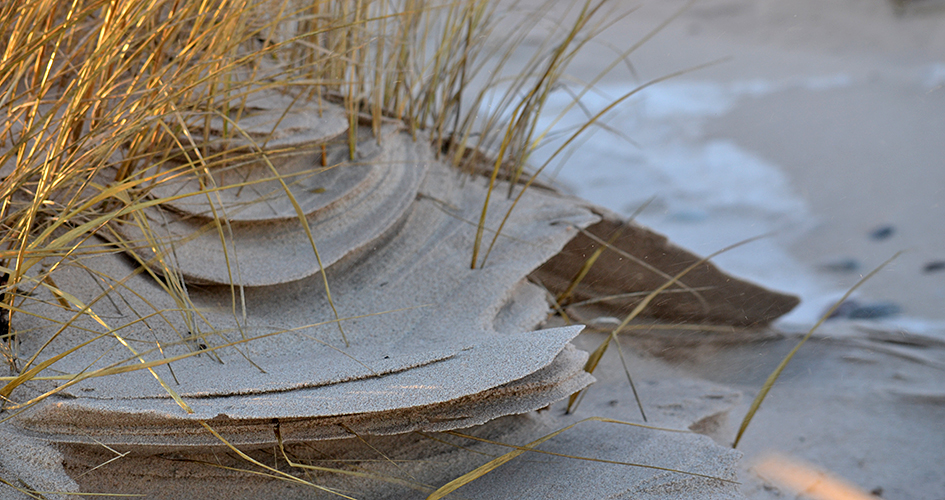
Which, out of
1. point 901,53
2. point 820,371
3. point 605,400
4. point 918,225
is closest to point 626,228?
point 605,400

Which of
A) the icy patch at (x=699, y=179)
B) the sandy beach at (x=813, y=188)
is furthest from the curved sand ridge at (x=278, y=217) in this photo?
the icy patch at (x=699, y=179)

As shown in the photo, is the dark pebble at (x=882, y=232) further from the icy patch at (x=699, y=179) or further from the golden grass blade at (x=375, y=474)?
the golden grass blade at (x=375, y=474)

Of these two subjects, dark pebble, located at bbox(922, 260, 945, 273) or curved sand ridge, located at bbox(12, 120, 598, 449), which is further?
dark pebble, located at bbox(922, 260, 945, 273)

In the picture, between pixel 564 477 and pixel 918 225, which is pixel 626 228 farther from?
pixel 918 225

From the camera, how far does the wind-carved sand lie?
78cm

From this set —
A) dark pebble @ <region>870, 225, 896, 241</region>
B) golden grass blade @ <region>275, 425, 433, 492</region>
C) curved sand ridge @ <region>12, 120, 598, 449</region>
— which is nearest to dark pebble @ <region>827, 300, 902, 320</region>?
dark pebble @ <region>870, 225, 896, 241</region>

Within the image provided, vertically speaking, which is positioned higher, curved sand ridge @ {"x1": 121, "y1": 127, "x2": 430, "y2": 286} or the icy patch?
curved sand ridge @ {"x1": 121, "y1": 127, "x2": 430, "y2": 286}

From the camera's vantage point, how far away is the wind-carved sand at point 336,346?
0.78 m

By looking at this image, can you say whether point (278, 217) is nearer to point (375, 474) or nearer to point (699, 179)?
point (375, 474)

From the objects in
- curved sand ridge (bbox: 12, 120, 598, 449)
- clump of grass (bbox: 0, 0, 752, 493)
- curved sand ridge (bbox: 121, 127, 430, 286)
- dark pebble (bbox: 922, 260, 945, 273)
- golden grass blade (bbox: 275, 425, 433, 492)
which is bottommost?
dark pebble (bbox: 922, 260, 945, 273)

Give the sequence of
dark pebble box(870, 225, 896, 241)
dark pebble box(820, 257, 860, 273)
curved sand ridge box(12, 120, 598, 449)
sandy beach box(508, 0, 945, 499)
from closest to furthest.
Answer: curved sand ridge box(12, 120, 598, 449) → sandy beach box(508, 0, 945, 499) → dark pebble box(820, 257, 860, 273) → dark pebble box(870, 225, 896, 241)

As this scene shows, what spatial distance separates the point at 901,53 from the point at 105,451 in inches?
181

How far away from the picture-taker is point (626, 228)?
1439 mm

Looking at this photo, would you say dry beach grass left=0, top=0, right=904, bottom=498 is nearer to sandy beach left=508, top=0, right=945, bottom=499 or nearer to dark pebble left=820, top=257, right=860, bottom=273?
sandy beach left=508, top=0, right=945, bottom=499
